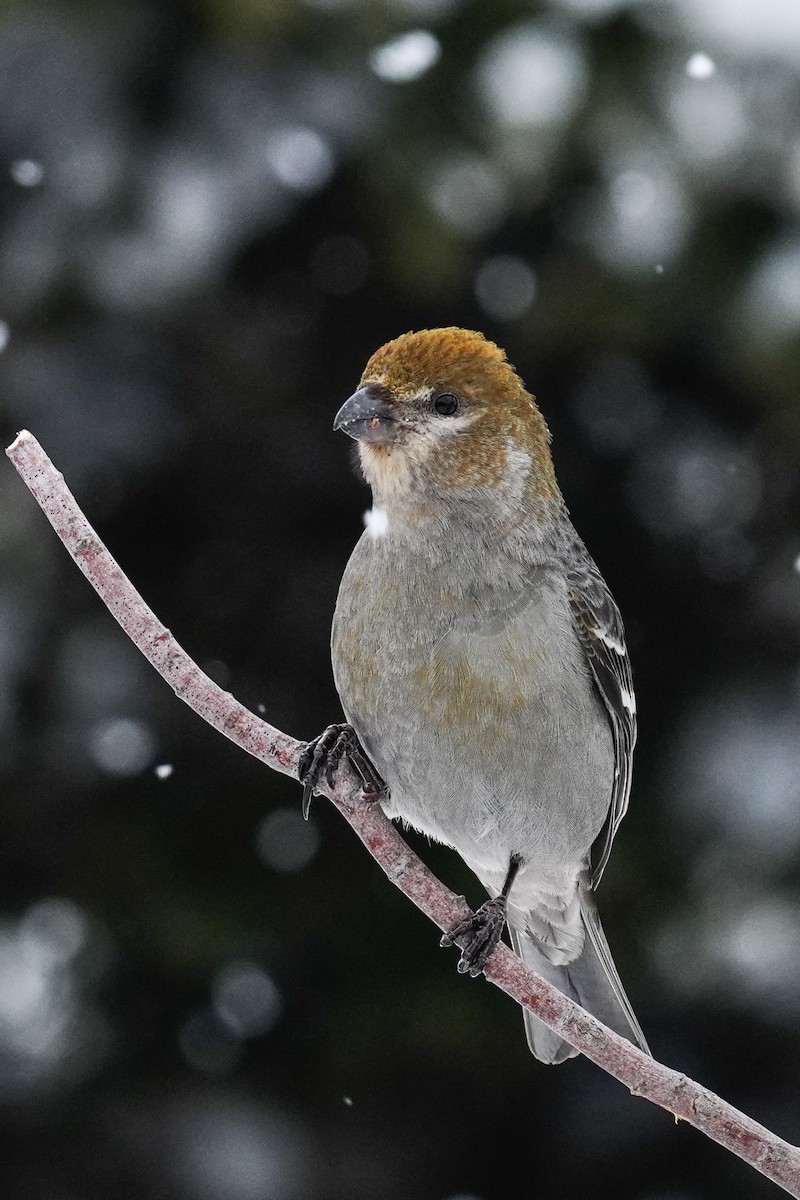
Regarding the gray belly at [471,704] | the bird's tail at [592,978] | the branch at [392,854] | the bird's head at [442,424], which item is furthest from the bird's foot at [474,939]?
the bird's head at [442,424]

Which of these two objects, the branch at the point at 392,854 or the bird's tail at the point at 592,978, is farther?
the bird's tail at the point at 592,978

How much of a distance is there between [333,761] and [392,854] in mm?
470

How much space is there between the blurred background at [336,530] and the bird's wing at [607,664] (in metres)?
0.76

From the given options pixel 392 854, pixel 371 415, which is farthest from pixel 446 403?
pixel 392 854

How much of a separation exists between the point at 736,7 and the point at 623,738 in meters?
2.31

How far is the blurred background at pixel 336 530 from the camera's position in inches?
150

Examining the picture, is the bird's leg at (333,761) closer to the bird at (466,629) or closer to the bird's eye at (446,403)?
the bird at (466,629)

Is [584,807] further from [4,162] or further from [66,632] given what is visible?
[4,162]

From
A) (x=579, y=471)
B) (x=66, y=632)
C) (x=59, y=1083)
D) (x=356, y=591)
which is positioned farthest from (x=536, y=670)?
(x=59, y=1083)

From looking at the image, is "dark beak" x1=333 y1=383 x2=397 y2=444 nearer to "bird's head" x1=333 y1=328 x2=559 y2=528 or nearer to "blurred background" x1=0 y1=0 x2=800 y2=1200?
"bird's head" x1=333 y1=328 x2=559 y2=528

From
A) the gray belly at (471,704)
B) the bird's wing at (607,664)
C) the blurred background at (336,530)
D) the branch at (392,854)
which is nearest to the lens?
the branch at (392,854)

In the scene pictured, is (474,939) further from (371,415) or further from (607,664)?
(371,415)

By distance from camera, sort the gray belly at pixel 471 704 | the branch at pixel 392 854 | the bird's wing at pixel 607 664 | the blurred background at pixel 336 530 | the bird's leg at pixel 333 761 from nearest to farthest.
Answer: the branch at pixel 392 854, the bird's leg at pixel 333 761, the gray belly at pixel 471 704, the bird's wing at pixel 607 664, the blurred background at pixel 336 530

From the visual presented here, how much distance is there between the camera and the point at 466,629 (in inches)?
101
